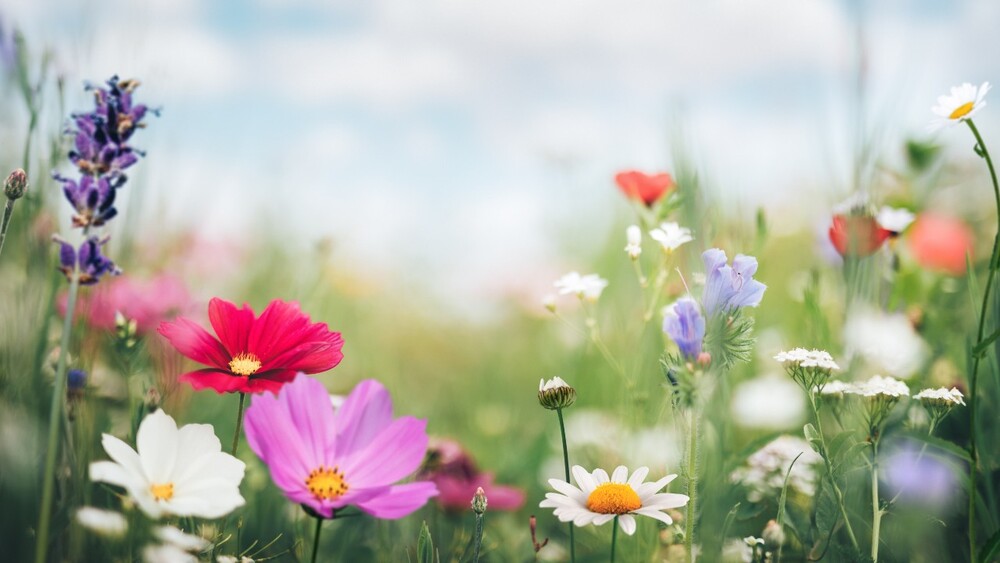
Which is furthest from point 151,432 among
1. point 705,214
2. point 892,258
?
point 892,258

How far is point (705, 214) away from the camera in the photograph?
1011mm

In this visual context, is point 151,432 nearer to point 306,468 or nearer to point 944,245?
point 306,468

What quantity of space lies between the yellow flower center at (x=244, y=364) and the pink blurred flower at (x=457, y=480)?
1.14ft

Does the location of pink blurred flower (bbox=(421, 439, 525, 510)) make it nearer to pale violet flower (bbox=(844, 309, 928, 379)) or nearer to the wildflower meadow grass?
the wildflower meadow grass

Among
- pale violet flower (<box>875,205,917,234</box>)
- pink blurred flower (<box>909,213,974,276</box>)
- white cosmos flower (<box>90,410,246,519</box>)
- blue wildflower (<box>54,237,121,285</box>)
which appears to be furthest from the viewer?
pink blurred flower (<box>909,213,974,276</box>)

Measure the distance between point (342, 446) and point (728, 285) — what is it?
14.3 inches

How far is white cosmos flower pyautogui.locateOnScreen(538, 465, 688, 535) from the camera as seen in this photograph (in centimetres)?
65

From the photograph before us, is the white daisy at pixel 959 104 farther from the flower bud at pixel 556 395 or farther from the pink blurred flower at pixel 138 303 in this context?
the pink blurred flower at pixel 138 303

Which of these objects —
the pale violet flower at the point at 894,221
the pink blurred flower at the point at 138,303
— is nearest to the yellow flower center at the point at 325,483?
the pink blurred flower at the point at 138,303

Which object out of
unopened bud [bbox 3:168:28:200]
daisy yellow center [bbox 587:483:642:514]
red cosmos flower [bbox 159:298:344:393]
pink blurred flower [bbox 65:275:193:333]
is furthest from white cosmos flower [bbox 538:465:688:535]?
pink blurred flower [bbox 65:275:193:333]

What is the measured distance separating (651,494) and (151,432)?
419mm

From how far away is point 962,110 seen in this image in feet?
2.32

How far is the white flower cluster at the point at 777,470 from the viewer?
0.90 meters

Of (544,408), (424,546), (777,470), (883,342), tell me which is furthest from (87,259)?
(883,342)
